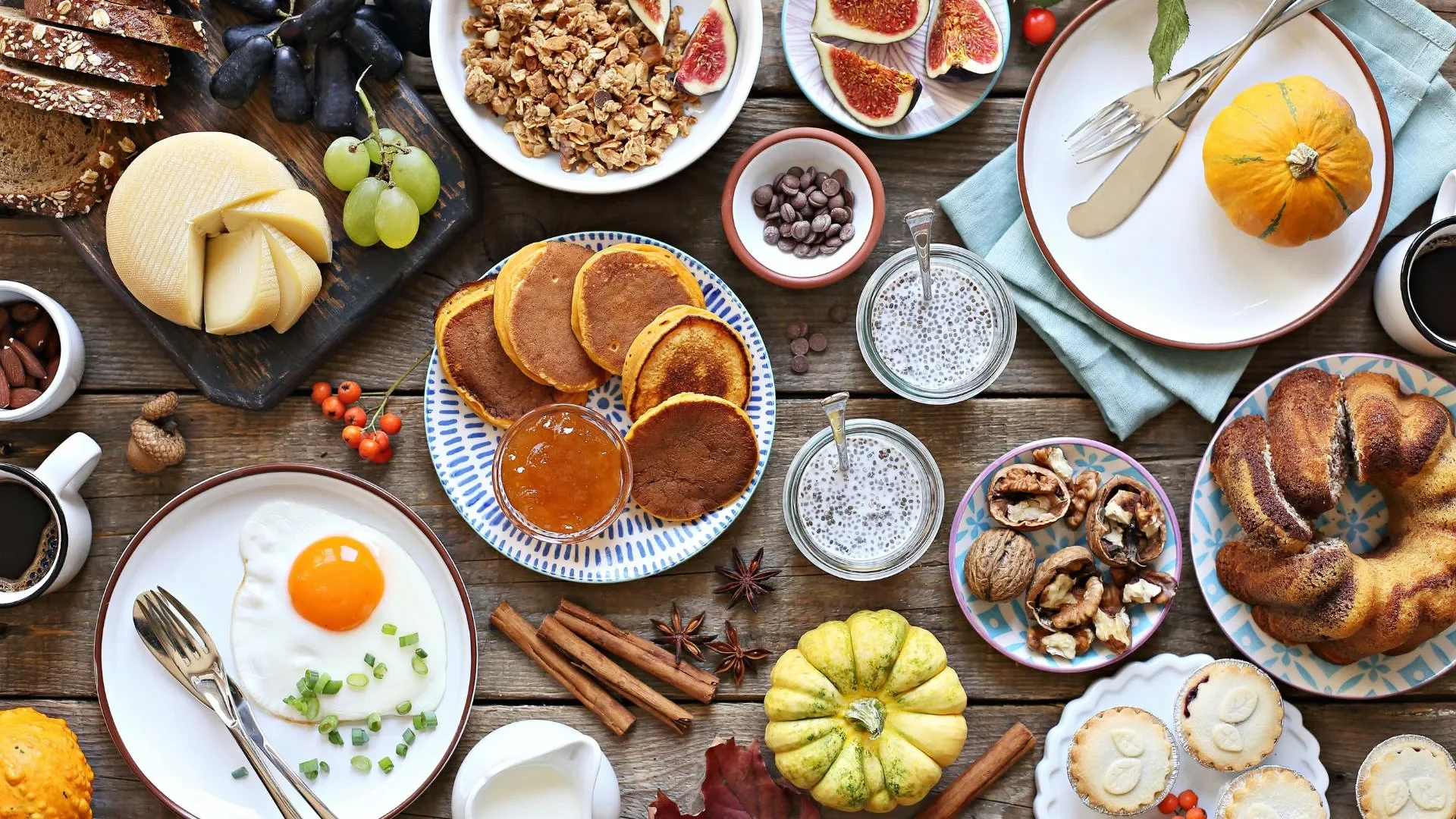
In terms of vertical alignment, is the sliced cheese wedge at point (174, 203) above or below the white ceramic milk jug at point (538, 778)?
above

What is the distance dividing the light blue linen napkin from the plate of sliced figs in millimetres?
213

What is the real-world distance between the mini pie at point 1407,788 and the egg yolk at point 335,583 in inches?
100

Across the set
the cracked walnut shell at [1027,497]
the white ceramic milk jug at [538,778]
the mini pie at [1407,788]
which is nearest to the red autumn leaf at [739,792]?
the white ceramic milk jug at [538,778]

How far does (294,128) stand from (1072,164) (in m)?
1.99

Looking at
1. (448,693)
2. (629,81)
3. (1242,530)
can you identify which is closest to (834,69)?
(629,81)

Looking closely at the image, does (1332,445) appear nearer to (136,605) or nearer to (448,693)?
(448,693)

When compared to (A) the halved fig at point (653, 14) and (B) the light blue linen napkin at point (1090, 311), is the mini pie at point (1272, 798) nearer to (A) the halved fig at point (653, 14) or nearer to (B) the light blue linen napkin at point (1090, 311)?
(B) the light blue linen napkin at point (1090, 311)

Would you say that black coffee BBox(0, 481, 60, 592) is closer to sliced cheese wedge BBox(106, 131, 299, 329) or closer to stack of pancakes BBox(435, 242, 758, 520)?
sliced cheese wedge BBox(106, 131, 299, 329)

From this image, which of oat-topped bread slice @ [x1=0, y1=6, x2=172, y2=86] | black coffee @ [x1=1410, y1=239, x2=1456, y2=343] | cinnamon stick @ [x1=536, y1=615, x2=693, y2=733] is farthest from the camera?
cinnamon stick @ [x1=536, y1=615, x2=693, y2=733]

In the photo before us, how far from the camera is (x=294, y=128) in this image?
2434 mm

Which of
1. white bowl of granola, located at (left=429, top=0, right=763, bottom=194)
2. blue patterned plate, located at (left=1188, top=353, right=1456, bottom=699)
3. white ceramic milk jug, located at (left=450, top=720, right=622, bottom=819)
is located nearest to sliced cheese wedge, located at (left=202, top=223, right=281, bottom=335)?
white bowl of granola, located at (left=429, top=0, right=763, bottom=194)

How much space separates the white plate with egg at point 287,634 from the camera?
8.02 ft

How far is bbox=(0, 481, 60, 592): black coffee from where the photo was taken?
2.40 metres

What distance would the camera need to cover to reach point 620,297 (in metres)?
2.36
